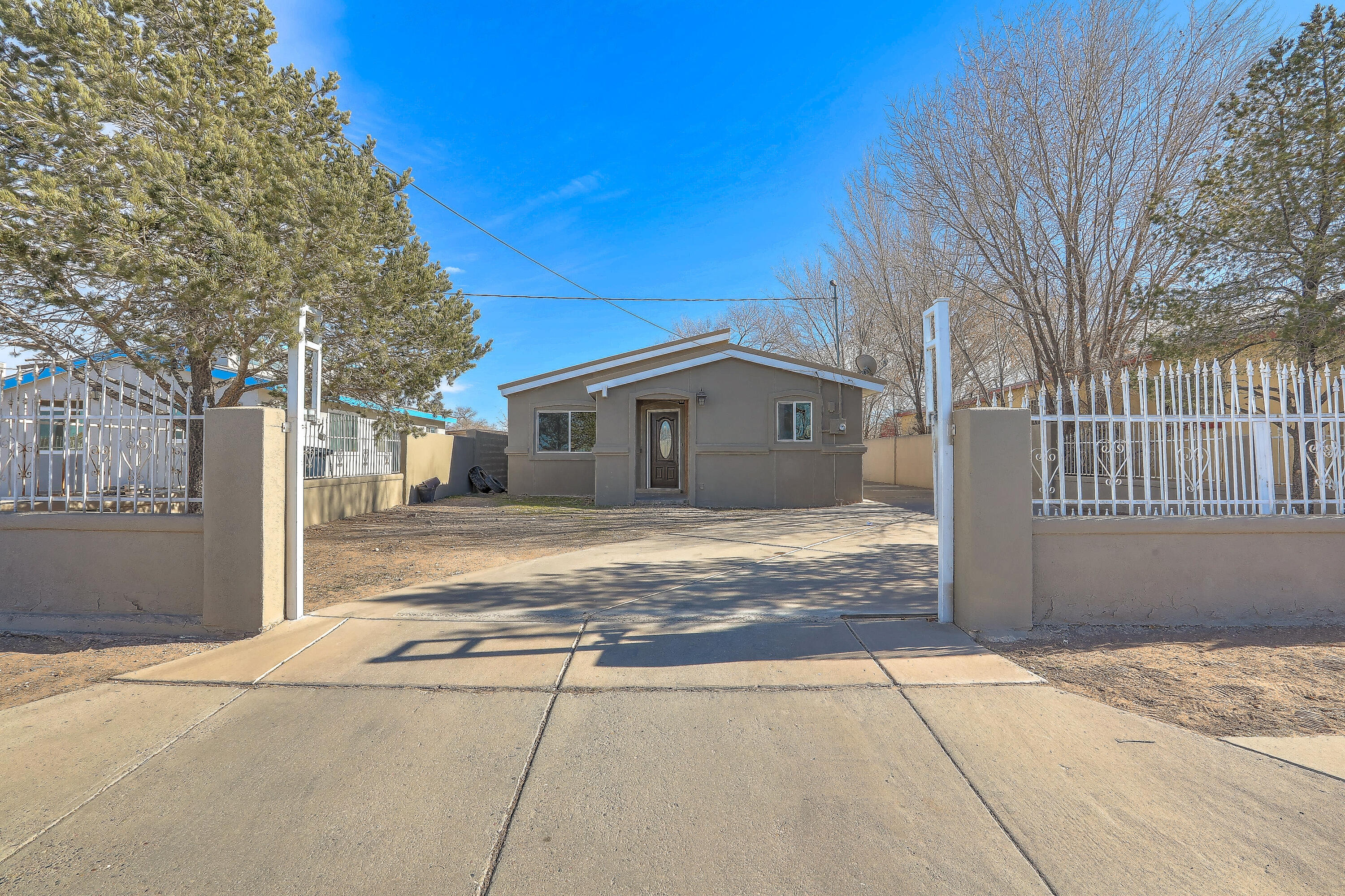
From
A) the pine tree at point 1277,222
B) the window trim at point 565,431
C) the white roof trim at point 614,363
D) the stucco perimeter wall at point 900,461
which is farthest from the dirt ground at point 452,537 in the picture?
the stucco perimeter wall at point 900,461

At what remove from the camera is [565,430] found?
54.8ft

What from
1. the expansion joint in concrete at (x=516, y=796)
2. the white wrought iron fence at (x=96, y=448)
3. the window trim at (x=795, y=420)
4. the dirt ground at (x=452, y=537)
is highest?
the window trim at (x=795, y=420)

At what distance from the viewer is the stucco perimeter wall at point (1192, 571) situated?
484 cm

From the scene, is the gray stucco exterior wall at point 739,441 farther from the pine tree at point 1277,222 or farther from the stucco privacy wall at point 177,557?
the stucco privacy wall at point 177,557

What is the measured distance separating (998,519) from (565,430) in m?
13.2

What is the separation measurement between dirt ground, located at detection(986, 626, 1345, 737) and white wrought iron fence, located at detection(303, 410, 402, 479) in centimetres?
1028

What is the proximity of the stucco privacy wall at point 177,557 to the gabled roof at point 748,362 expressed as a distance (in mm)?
9523

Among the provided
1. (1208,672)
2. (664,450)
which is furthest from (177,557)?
(664,450)

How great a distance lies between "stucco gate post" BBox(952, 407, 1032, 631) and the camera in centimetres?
468

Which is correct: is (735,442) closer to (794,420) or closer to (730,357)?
(794,420)

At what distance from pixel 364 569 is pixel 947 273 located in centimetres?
1233

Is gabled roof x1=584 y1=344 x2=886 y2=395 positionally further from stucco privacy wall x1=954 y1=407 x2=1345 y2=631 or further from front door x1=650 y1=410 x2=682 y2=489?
stucco privacy wall x1=954 y1=407 x2=1345 y2=631

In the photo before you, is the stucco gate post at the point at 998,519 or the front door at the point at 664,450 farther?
the front door at the point at 664,450

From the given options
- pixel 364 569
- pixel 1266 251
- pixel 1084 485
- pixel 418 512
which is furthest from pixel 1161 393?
pixel 418 512
